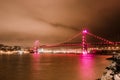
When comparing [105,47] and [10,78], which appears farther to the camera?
[105,47]

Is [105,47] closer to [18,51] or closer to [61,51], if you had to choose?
[61,51]

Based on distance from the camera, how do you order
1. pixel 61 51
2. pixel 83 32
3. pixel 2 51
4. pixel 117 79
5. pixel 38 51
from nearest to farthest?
1. pixel 117 79
2. pixel 83 32
3. pixel 38 51
4. pixel 61 51
5. pixel 2 51

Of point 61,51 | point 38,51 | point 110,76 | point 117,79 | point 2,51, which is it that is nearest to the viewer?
point 117,79


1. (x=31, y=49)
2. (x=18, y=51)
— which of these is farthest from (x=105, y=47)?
(x=18, y=51)

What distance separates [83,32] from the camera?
78.1 meters

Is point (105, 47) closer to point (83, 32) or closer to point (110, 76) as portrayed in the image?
point (83, 32)

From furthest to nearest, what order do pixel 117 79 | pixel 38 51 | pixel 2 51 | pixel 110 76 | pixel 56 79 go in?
pixel 2 51 → pixel 38 51 → pixel 56 79 → pixel 110 76 → pixel 117 79

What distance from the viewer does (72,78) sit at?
18375mm

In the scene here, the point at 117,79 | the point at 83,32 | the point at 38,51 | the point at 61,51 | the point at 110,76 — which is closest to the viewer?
the point at 117,79

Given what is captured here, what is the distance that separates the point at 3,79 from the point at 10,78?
653mm

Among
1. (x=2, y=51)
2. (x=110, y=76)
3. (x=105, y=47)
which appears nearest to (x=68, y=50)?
(x=105, y=47)

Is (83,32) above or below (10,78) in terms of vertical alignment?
above

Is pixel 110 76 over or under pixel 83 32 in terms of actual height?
under

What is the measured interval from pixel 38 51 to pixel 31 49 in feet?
41.7
